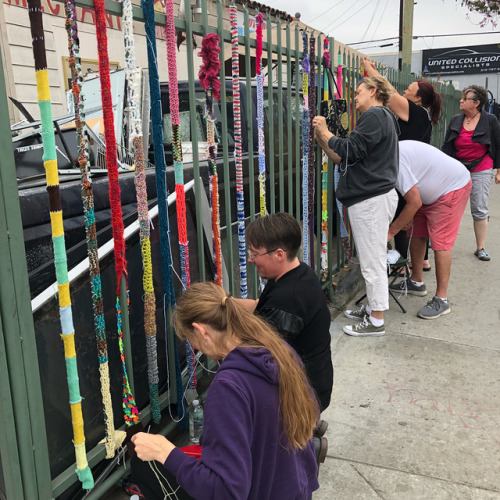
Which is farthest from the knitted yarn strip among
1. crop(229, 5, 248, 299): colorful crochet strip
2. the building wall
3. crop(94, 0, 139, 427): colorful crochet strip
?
the building wall

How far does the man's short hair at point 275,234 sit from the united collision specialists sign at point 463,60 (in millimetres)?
44404

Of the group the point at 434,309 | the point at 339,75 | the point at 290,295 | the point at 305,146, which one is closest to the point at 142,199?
the point at 290,295

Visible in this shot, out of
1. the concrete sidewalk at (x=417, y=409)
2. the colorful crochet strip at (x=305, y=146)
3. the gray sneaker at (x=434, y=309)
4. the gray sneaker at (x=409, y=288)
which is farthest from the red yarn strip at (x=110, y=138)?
the gray sneaker at (x=409, y=288)

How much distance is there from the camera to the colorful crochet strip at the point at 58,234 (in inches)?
63.2

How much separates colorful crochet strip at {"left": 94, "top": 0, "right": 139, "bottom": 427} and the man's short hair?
1.83ft

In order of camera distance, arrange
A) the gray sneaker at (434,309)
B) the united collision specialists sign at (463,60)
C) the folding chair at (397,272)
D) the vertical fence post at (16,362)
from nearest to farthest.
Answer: the vertical fence post at (16,362) → the gray sneaker at (434,309) → the folding chair at (397,272) → the united collision specialists sign at (463,60)

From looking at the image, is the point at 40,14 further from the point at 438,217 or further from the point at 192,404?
the point at 438,217

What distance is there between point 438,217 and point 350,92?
1411 millimetres

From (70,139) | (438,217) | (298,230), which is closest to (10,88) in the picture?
(70,139)

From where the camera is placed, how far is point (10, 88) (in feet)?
27.0

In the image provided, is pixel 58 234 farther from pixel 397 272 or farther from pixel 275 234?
pixel 397 272

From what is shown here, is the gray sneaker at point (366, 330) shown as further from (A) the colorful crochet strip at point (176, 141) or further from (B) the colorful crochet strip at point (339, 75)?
(B) the colorful crochet strip at point (339, 75)

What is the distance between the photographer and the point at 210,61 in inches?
96.7

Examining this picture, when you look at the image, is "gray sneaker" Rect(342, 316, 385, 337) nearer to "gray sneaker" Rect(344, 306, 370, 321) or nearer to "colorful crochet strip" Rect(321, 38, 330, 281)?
"gray sneaker" Rect(344, 306, 370, 321)
